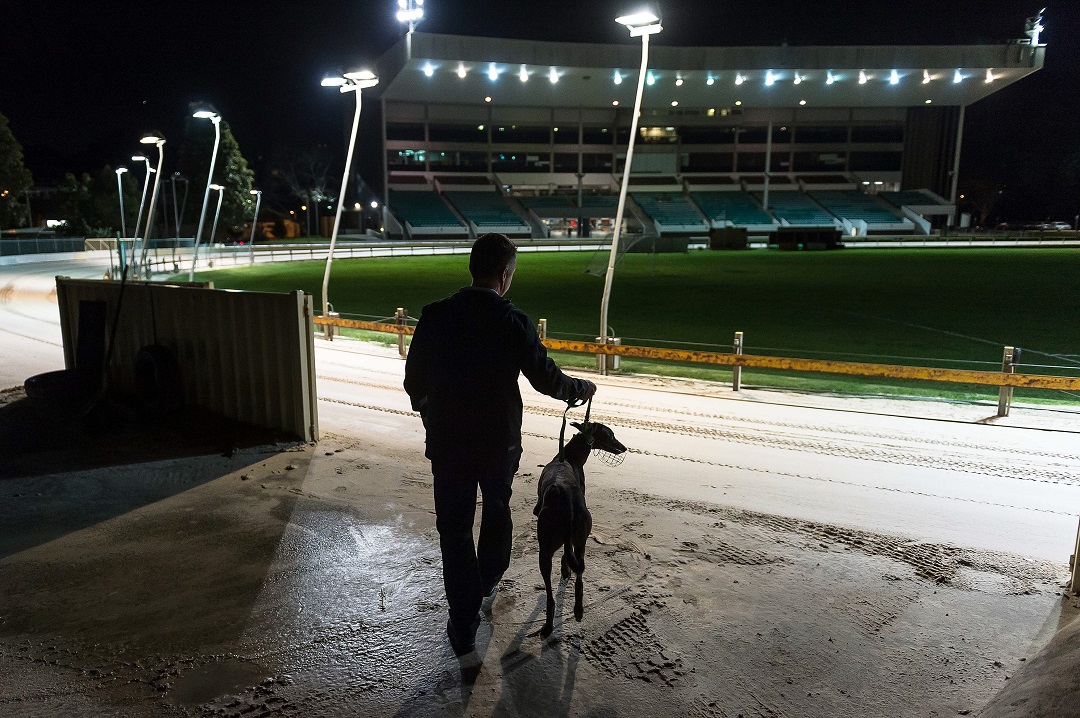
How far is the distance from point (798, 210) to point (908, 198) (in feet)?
44.7

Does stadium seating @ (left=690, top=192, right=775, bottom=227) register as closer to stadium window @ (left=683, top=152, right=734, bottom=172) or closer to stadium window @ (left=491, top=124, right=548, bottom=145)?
stadium window @ (left=683, top=152, right=734, bottom=172)

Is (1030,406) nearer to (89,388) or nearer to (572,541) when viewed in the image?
(572,541)

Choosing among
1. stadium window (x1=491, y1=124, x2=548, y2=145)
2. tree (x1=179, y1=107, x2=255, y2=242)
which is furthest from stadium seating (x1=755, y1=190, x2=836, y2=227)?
tree (x1=179, y1=107, x2=255, y2=242)

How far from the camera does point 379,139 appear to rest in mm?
68625

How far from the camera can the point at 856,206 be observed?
6925 centimetres

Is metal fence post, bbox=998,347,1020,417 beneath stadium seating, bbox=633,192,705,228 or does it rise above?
beneath

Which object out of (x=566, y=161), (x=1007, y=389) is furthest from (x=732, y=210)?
(x=1007, y=389)

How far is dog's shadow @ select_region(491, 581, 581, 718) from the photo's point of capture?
113 inches

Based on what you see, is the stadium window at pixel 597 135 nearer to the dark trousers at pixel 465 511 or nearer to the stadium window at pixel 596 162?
the stadium window at pixel 596 162

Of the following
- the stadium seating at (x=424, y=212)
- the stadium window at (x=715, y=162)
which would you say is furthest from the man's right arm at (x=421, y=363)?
the stadium window at (x=715, y=162)

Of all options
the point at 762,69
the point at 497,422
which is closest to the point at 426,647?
the point at 497,422

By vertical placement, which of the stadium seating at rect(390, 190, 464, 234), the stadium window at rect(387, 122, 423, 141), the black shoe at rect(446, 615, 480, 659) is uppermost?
the stadium window at rect(387, 122, 423, 141)

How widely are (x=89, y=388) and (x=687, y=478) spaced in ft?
21.7

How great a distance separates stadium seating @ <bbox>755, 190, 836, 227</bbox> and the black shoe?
223 ft
